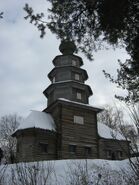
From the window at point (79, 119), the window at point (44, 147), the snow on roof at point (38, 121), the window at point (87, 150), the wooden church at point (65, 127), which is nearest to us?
the wooden church at point (65, 127)

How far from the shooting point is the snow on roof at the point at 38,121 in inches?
944

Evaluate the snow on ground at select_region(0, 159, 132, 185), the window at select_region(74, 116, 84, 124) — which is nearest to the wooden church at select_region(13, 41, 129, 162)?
the window at select_region(74, 116, 84, 124)

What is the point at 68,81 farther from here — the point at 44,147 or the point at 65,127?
the point at 44,147

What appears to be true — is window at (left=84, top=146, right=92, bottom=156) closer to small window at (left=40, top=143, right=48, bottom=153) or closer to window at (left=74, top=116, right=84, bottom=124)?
window at (left=74, top=116, right=84, bottom=124)

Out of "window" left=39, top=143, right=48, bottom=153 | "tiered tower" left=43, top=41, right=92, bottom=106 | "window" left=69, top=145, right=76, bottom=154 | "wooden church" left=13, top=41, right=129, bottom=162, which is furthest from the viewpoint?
"tiered tower" left=43, top=41, right=92, bottom=106

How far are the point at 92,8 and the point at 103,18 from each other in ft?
2.03

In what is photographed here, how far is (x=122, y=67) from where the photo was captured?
9.57 metres

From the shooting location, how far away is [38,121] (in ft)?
81.3

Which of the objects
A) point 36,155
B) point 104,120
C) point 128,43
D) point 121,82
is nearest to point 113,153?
point 36,155

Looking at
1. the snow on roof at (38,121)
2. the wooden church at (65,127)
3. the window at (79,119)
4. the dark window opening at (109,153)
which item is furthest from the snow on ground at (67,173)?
the dark window opening at (109,153)

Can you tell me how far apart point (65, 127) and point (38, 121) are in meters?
2.48

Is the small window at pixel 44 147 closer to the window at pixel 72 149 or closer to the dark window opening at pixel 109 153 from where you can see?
the window at pixel 72 149

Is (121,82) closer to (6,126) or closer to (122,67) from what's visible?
(122,67)

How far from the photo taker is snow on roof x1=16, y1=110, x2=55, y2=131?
24.0 meters
